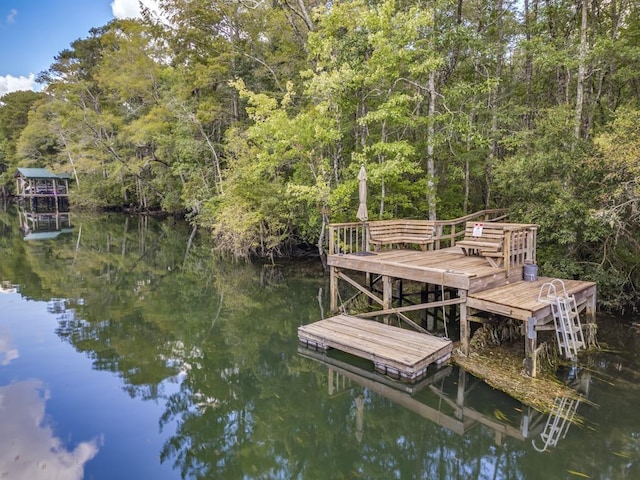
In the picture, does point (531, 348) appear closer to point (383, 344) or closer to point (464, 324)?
point (464, 324)

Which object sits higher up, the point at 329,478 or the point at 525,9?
the point at 525,9

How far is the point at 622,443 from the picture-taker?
5199 millimetres

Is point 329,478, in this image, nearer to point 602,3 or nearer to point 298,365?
point 298,365

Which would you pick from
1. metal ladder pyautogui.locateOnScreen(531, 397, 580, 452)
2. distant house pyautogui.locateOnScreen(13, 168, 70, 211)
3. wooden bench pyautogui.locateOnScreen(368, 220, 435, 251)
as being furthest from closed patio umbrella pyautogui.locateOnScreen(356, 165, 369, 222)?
distant house pyautogui.locateOnScreen(13, 168, 70, 211)

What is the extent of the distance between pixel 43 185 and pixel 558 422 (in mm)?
53416

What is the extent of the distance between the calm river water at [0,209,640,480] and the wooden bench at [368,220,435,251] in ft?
9.16

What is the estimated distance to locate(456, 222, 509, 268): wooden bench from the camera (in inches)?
320

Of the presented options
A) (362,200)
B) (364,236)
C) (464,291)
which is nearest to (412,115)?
(362,200)

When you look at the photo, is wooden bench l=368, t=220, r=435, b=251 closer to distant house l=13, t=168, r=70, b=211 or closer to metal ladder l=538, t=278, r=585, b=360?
metal ladder l=538, t=278, r=585, b=360

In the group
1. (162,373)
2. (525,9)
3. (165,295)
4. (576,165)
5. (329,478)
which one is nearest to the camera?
(329,478)

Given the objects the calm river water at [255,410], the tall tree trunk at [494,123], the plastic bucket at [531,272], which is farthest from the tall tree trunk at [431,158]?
the calm river water at [255,410]

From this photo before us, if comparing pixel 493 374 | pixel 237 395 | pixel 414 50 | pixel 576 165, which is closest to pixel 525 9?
pixel 414 50

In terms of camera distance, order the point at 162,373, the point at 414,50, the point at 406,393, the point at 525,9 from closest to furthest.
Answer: the point at 406,393 < the point at 162,373 < the point at 414,50 < the point at 525,9

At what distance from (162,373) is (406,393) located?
468 cm
